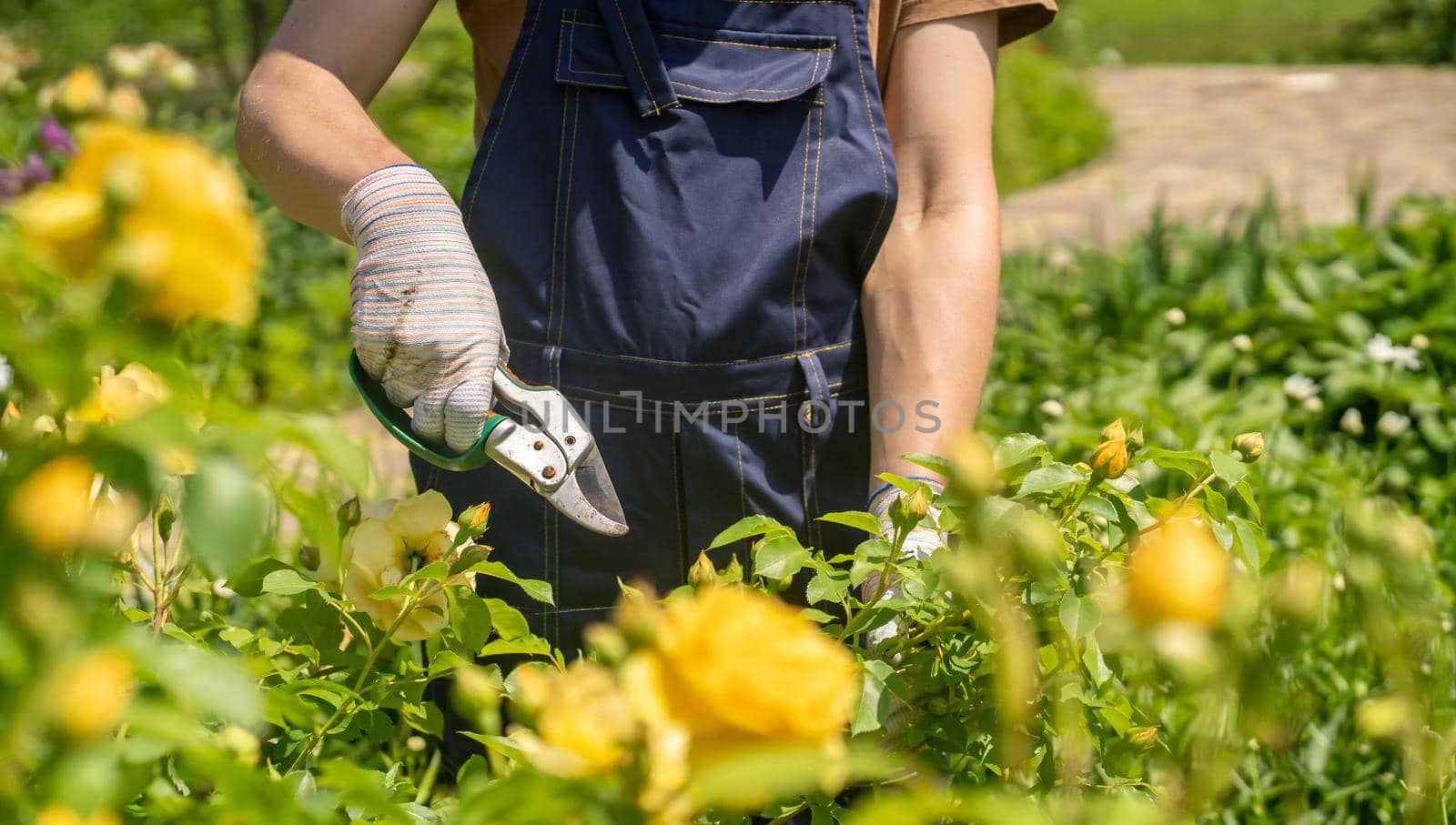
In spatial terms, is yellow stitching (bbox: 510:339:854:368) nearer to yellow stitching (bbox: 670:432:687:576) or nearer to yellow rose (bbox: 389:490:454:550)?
yellow stitching (bbox: 670:432:687:576)

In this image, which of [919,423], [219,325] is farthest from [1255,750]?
[219,325]

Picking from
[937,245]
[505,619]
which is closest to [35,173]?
[937,245]

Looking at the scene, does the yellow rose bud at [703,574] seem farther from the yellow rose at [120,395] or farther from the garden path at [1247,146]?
the garden path at [1247,146]

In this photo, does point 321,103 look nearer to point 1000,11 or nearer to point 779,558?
point 779,558

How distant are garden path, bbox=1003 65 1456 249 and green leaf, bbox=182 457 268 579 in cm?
335

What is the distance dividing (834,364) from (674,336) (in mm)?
204

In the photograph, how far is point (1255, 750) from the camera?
5.23 feet

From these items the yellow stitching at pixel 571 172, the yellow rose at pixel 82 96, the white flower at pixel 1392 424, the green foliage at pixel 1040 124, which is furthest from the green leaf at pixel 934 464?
the green foliage at pixel 1040 124

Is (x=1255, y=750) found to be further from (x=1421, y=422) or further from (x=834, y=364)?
(x=1421, y=422)

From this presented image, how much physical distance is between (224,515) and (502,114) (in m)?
1.02

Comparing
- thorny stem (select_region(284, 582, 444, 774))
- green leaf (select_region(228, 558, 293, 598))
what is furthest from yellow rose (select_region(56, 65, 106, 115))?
thorny stem (select_region(284, 582, 444, 774))

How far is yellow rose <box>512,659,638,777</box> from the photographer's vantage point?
1.32 ft

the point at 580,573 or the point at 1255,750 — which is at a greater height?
the point at 580,573

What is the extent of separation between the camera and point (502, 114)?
1.33 m
